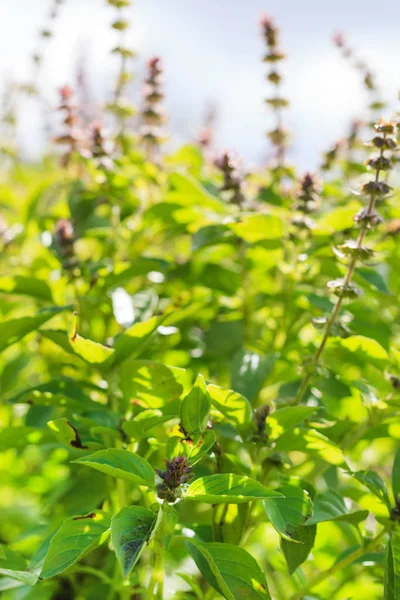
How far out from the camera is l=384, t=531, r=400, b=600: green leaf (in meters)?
0.69

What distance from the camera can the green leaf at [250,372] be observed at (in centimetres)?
95

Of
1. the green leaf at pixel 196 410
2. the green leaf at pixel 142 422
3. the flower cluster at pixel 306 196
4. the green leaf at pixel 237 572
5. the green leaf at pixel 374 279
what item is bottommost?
the green leaf at pixel 237 572

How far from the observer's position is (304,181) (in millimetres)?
1012

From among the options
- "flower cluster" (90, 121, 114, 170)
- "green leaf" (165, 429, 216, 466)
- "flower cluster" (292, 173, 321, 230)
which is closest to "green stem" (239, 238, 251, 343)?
"flower cluster" (292, 173, 321, 230)

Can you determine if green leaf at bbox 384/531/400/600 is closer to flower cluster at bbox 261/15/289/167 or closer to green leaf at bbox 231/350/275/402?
green leaf at bbox 231/350/275/402

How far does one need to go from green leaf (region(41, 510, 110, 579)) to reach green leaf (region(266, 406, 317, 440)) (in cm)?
22

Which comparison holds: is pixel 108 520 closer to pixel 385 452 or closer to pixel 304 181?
pixel 304 181

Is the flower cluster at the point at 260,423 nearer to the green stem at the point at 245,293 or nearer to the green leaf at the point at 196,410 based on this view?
the green leaf at the point at 196,410

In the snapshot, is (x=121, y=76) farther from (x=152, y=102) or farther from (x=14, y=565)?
(x=14, y=565)

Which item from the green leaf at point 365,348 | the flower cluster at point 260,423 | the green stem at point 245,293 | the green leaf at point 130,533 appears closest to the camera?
the green leaf at point 130,533

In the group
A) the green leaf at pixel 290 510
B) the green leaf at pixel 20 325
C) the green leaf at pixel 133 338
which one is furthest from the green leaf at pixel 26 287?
the green leaf at pixel 290 510

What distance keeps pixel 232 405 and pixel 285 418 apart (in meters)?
0.06

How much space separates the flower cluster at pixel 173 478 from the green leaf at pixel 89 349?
0.20 metres

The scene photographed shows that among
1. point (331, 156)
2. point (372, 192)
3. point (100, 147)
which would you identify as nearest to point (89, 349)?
point (372, 192)
